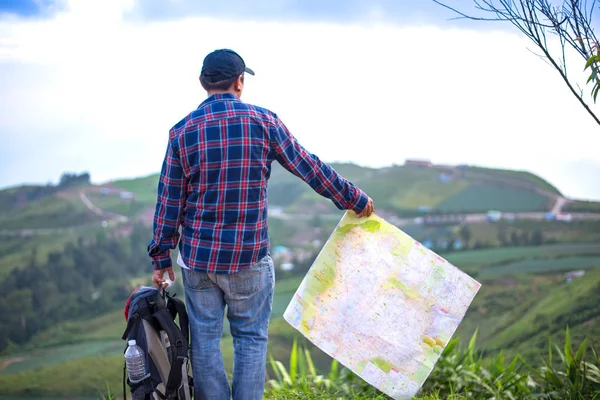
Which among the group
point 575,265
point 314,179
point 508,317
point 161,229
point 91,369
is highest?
point 314,179

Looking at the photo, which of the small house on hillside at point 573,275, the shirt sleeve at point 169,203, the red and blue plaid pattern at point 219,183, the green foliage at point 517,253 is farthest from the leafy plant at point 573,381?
the green foliage at point 517,253

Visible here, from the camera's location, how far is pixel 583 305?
453 centimetres

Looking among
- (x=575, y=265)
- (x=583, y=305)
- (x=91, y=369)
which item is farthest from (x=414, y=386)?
(x=575, y=265)

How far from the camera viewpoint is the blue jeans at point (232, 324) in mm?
2404

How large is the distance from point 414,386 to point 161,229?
52.3 inches

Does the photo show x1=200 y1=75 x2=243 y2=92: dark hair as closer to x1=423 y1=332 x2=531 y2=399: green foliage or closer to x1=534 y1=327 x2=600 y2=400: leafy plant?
x1=423 y1=332 x2=531 y2=399: green foliage

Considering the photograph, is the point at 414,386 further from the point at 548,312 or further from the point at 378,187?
the point at 378,187

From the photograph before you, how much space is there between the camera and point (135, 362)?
2318 mm

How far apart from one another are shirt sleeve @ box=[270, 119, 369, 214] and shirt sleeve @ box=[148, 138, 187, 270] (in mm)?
375

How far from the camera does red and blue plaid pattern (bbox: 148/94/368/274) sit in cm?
228

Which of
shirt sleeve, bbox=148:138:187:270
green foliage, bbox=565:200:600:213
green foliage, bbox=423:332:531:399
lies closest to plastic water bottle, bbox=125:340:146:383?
shirt sleeve, bbox=148:138:187:270

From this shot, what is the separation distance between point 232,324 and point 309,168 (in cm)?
70

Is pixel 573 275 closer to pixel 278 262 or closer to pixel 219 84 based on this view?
pixel 278 262

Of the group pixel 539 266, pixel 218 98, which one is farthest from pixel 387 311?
pixel 539 266
